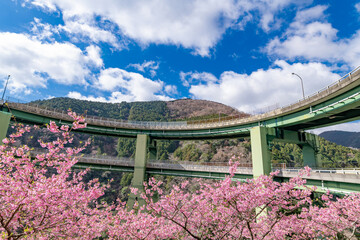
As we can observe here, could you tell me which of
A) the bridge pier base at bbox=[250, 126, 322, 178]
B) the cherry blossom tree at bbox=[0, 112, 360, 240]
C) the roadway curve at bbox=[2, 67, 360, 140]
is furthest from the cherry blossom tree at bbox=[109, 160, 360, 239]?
the bridge pier base at bbox=[250, 126, 322, 178]

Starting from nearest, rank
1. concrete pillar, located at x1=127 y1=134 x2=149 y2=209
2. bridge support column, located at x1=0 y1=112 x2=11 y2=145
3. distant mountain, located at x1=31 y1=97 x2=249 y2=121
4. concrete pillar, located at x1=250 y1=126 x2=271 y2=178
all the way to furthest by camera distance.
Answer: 1. concrete pillar, located at x1=250 y1=126 x2=271 y2=178
2. bridge support column, located at x1=0 y1=112 x2=11 y2=145
3. concrete pillar, located at x1=127 y1=134 x2=149 y2=209
4. distant mountain, located at x1=31 y1=97 x2=249 y2=121

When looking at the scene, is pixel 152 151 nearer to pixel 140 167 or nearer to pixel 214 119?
pixel 140 167

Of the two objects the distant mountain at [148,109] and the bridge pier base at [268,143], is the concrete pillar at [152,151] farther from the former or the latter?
the distant mountain at [148,109]

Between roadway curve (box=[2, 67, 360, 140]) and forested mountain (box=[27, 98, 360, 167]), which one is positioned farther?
forested mountain (box=[27, 98, 360, 167])

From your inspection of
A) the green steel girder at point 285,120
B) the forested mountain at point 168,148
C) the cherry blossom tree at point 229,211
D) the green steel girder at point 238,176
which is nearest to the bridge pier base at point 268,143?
the green steel girder at point 285,120

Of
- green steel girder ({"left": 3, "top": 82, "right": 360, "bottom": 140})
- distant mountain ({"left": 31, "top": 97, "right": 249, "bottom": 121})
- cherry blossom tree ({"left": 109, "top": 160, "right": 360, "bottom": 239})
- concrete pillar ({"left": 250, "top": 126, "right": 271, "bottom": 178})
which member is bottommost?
cherry blossom tree ({"left": 109, "top": 160, "right": 360, "bottom": 239})

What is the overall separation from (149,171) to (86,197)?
27229 mm

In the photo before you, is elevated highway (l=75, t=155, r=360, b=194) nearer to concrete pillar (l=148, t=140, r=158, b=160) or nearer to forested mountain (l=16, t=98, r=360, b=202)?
concrete pillar (l=148, t=140, r=158, b=160)

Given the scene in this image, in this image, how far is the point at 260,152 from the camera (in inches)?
1008

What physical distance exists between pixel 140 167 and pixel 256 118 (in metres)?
20.9

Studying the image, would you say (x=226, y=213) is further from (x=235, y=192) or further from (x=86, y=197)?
(x=86, y=197)

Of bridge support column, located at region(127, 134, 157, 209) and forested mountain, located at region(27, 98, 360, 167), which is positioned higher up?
forested mountain, located at region(27, 98, 360, 167)

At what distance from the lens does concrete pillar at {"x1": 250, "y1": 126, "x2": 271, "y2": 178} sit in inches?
984

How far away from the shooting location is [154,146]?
40062mm
